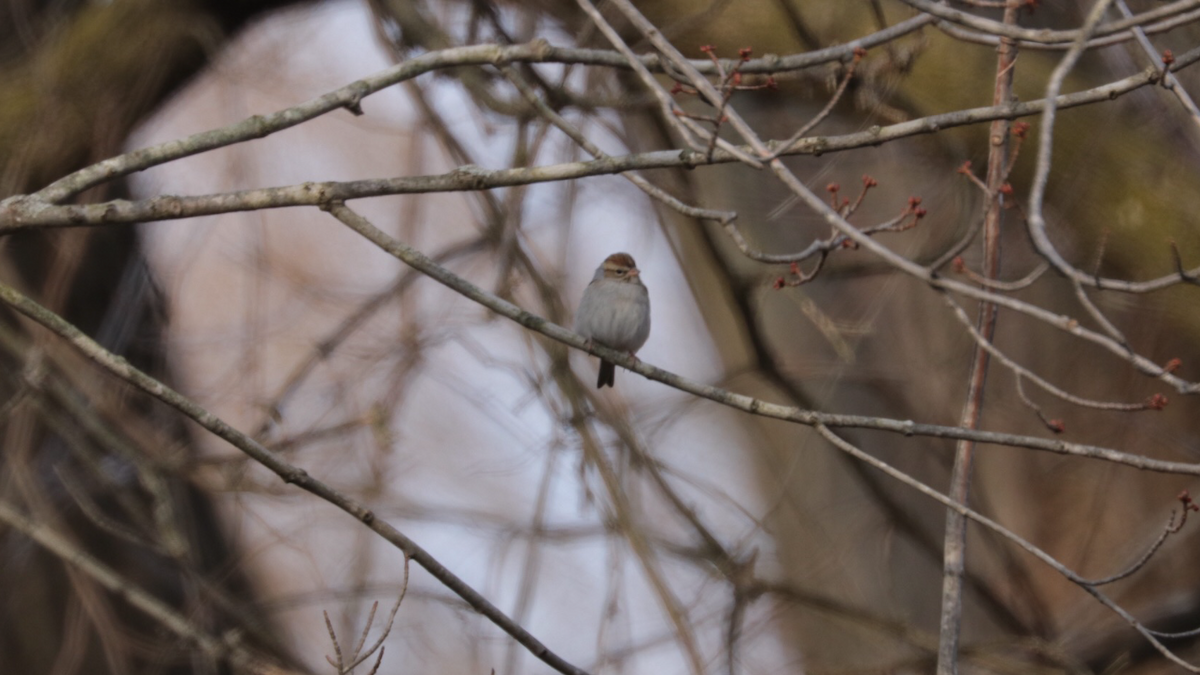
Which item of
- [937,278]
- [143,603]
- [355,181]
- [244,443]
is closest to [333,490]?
[244,443]

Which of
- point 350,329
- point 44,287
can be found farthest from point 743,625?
point 44,287

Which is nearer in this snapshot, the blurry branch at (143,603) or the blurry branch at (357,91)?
the blurry branch at (357,91)

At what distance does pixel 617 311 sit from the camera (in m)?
4.15

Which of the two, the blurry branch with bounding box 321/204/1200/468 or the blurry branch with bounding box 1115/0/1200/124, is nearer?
the blurry branch with bounding box 1115/0/1200/124

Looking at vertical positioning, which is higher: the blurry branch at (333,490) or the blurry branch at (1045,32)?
the blurry branch at (1045,32)

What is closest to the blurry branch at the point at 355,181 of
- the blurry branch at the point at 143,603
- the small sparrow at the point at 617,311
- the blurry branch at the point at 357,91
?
the blurry branch at the point at 357,91

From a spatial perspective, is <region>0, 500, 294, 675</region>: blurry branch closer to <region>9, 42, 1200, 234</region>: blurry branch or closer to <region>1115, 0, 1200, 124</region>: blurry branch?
<region>9, 42, 1200, 234</region>: blurry branch

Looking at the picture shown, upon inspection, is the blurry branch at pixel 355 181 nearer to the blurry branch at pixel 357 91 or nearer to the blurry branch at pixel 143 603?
the blurry branch at pixel 357 91

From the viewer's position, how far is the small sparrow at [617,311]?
412 centimetres

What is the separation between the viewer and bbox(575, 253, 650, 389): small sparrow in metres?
4.12

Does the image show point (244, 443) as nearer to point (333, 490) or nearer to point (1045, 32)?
point (333, 490)

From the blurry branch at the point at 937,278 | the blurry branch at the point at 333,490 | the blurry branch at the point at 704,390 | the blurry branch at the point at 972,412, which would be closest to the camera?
the blurry branch at the point at 937,278

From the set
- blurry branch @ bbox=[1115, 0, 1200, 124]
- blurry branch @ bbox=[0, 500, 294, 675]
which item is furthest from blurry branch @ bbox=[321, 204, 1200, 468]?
blurry branch @ bbox=[0, 500, 294, 675]

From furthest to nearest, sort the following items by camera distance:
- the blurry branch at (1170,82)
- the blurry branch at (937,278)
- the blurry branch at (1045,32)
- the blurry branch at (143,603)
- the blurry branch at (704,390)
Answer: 1. the blurry branch at (143,603)
2. the blurry branch at (704,390)
3. the blurry branch at (1170,82)
4. the blurry branch at (1045,32)
5. the blurry branch at (937,278)
